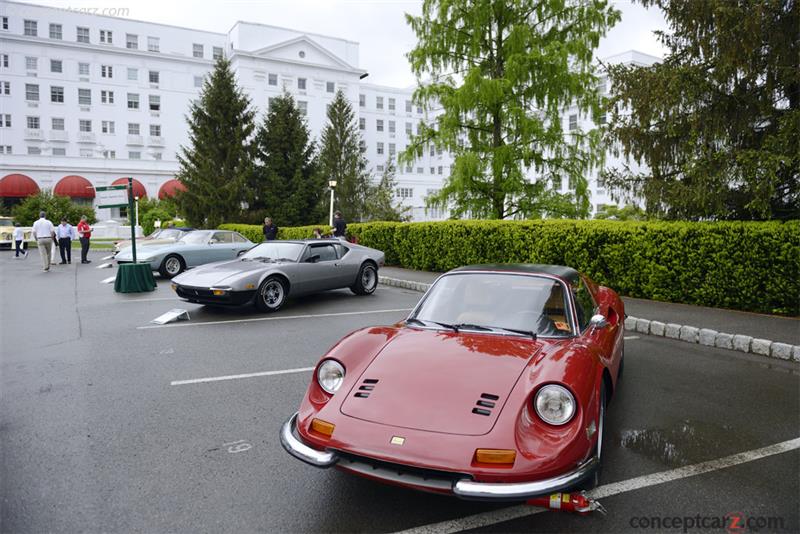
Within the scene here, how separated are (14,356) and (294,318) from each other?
13.2 feet

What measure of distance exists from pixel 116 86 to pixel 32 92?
812 cm

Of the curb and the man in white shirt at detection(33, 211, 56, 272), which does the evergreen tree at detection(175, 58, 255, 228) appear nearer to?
the man in white shirt at detection(33, 211, 56, 272)

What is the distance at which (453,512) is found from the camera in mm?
2953

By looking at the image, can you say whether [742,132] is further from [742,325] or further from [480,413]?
[480,413]

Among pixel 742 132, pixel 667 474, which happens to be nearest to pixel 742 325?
pixel 742 132

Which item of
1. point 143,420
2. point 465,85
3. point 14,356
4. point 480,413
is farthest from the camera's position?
point 465,85

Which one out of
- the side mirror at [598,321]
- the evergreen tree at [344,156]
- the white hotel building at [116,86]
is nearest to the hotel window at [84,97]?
the white hotel building at [116,86]

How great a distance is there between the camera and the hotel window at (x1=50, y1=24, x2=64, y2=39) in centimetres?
5719

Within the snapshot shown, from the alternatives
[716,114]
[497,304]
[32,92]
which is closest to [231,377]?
[497,304]

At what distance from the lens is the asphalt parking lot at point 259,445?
290 centimetres

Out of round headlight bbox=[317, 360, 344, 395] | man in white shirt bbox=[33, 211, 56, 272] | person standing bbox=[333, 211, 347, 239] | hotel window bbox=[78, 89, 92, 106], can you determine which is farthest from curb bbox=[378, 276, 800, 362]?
hotel window bbox=[78, 89, 92, 106]

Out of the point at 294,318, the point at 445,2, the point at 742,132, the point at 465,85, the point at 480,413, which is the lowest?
the point at 294,318

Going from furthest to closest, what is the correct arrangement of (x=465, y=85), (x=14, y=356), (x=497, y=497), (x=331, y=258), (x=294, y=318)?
(x=465, y=85) < (x=331, y=258) < (x=294, y=318) < (x=14, y=356) < (x=497, y=497)

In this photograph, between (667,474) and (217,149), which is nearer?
(667,474)
